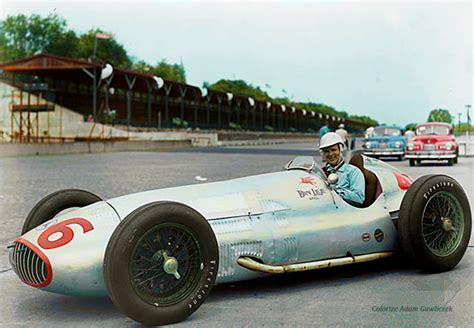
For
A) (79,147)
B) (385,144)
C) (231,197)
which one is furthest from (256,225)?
(79,147)

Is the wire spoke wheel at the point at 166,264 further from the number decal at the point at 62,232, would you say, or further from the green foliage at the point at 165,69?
the green foliage at the point at 165,69

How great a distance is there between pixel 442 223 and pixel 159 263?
2710 millimetres

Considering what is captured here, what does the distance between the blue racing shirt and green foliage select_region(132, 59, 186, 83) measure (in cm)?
9763

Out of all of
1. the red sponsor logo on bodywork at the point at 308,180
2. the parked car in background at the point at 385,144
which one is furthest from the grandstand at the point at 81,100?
the red sponsor logo on bodywork at the point at 308,180

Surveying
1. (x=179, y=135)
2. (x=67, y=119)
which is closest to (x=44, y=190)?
(x=67, y=119)

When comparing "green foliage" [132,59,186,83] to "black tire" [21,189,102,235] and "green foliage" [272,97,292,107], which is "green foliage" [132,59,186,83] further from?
"black tire" [21,189,102,235]

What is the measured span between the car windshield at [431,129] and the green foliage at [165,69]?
79789 mm

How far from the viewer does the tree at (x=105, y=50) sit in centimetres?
9619

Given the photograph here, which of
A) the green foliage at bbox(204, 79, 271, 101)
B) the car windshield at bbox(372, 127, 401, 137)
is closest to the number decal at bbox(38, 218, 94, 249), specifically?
the car windshield at bbox(372, 127, 401, 137)

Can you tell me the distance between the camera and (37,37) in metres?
79.8

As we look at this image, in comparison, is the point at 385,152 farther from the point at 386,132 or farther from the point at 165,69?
the point at 165,69

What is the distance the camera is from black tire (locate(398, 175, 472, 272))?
19.7 feet

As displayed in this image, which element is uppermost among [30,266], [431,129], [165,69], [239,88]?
[165,69]

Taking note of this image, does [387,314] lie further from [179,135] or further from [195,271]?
[179,135]
